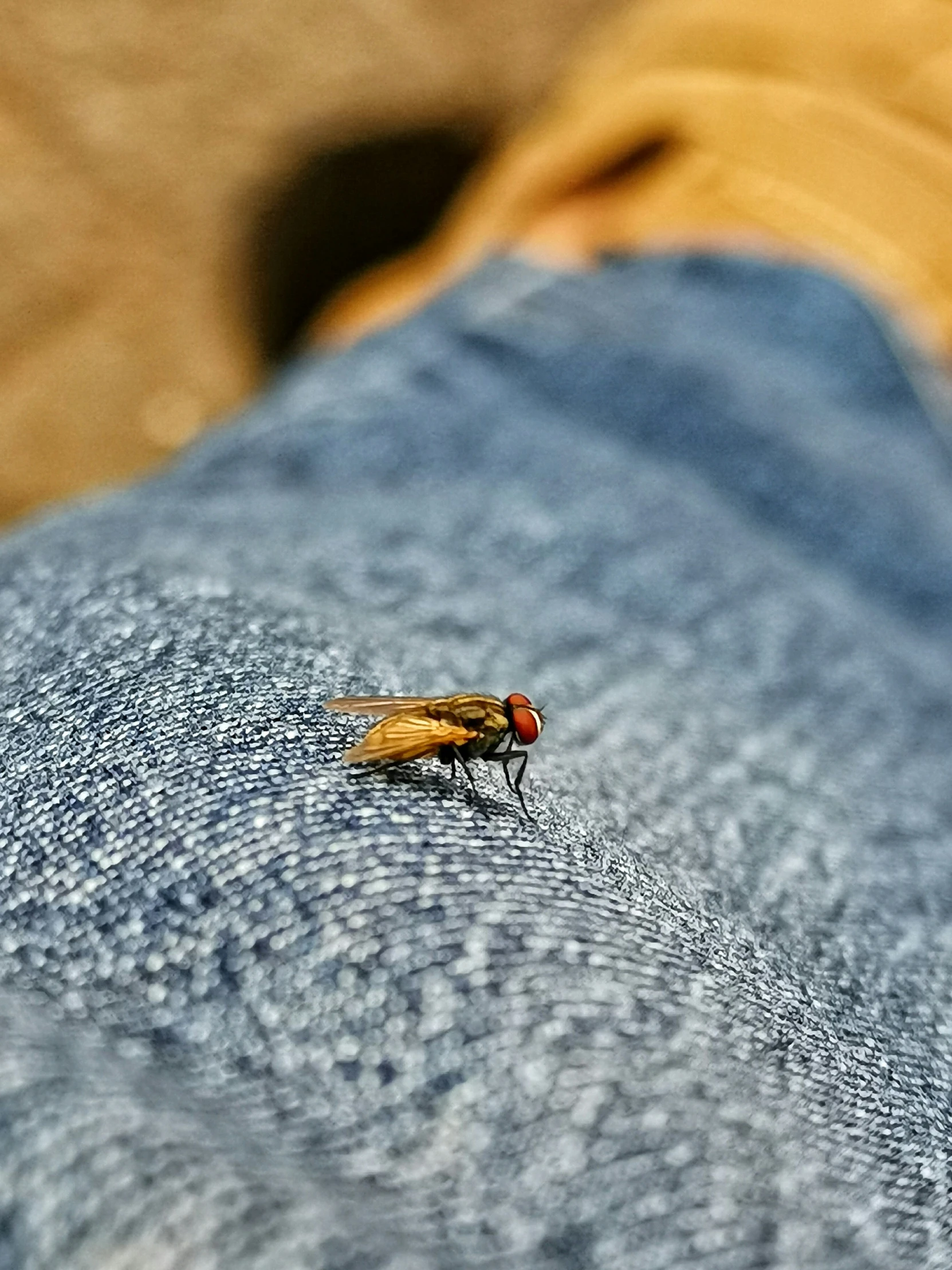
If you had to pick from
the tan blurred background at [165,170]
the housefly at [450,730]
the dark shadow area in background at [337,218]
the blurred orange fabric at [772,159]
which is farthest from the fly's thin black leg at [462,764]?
the dark shadow area in background at [337,218]

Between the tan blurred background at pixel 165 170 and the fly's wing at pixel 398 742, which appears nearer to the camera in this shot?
the fly's wing at pixel 398 742

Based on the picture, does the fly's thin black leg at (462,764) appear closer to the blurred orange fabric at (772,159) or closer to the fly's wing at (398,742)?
the fly's wing at (398,742)

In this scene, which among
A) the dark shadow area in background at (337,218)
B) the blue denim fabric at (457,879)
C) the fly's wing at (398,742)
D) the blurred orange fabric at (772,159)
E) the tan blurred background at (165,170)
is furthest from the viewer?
the dark shadow area in background at (337,218)

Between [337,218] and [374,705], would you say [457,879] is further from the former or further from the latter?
[337,218]

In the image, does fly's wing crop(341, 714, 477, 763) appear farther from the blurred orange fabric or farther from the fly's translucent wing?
the blurred orange fabric

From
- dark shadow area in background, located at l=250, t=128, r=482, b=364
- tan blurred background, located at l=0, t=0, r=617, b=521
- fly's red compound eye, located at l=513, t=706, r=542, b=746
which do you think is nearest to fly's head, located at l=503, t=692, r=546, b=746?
fly's red compound eye, located at l=513, t=706, r=542, b=746

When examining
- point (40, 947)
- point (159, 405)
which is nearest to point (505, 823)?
point (40, 947)
